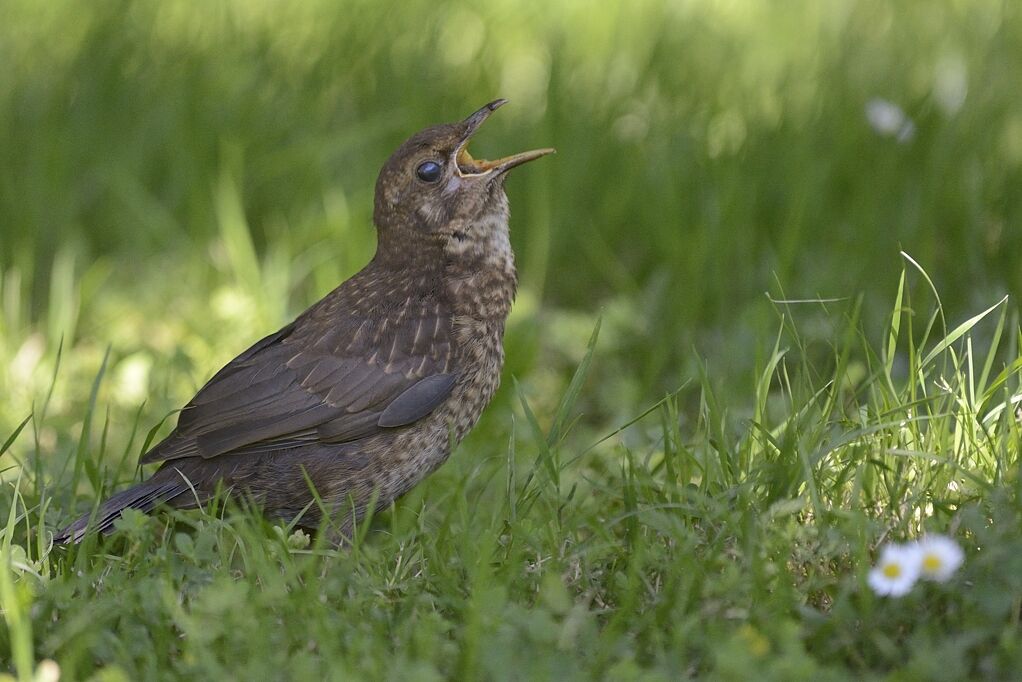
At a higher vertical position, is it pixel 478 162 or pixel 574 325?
pixel 478 162

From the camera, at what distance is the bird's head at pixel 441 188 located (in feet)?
14.1

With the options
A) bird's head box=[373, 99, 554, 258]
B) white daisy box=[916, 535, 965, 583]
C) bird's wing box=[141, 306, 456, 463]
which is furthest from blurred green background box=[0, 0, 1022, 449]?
white daisy box=[916, 535, 965, 583]

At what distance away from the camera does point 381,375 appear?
4074 mm

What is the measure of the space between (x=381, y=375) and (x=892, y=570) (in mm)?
1722

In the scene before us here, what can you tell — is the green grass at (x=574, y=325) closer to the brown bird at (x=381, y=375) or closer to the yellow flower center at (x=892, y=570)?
the yellow flower center at (x=892, y=570)

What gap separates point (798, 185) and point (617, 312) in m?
0.94

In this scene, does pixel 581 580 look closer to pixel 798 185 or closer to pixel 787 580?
pixel 787 580

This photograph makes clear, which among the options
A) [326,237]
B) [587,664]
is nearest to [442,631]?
[587,664]

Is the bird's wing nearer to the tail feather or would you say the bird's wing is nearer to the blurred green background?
the tail feather

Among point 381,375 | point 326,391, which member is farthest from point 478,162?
point 326,391

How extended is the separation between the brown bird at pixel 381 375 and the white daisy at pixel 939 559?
5.03ft

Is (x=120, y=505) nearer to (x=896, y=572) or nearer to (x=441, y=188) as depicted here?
(x=441, y=188)

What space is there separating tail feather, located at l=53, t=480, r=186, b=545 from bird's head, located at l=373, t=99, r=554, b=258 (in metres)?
1.07

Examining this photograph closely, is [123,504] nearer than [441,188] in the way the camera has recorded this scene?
Yes
